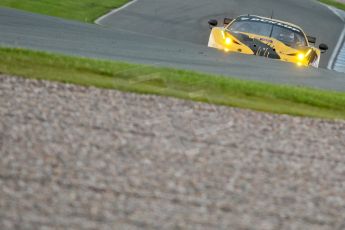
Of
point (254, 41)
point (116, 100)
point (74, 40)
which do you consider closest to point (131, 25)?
point (254, 41)

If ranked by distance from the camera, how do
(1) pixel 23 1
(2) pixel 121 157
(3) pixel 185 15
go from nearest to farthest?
(2) pixel 121 157 < (1) pixel 23 1 < (3) pixel 185 15

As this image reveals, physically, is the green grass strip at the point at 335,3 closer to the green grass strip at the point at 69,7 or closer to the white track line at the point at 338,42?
the white track line at the point at 338,42

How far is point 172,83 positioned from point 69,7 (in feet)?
54.8

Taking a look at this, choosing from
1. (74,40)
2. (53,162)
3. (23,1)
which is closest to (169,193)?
(53,162)

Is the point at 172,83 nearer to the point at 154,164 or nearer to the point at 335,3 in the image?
the point at 154,164

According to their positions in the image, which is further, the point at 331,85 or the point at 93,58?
the point at 331,85

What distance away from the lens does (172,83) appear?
1309cm

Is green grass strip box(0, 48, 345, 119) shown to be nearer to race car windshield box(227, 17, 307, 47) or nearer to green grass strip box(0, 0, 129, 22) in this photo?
race car windshield box(227, 17, 307, 47)

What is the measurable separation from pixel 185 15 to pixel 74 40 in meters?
15.9

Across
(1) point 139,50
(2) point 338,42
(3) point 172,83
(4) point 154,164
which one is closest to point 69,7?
(2) point 338,42

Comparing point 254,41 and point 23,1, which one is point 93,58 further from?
point 23,1

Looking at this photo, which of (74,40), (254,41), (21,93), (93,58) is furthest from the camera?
(254,41)

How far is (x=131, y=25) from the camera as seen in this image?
28328 mm

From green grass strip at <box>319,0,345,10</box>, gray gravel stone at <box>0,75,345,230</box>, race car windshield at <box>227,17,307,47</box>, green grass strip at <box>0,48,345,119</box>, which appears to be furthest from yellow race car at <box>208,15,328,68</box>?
green grass strip at <box>319,0,345,10</box>
